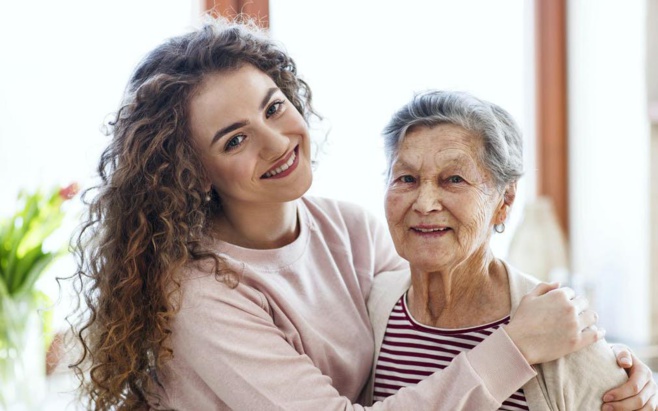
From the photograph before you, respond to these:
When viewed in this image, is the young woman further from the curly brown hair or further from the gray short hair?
the gray short hair

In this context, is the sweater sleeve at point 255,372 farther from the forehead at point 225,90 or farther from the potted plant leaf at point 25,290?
the potted plant leaf at point 25,290

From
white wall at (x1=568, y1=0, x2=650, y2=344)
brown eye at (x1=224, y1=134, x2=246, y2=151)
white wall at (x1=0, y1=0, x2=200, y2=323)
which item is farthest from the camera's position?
white wall at (x1=568, y1=0, x2=650, y2=344)

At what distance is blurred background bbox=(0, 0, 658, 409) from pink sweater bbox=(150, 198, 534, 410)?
0.85 meters

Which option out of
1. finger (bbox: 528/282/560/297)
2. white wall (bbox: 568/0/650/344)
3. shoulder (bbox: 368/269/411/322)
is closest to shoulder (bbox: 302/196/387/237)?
shoulder (bbox: 368/269/411/322)

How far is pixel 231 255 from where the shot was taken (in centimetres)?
172

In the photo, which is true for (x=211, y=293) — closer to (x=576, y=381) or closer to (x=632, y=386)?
(x=576, y=381)

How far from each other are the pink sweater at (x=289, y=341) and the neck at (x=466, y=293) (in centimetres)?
17

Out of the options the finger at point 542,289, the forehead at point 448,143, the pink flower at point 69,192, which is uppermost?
the forehead at point 448,143

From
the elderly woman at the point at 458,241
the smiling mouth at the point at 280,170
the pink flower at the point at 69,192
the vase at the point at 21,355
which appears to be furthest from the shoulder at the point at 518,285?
the vase at the point at 21,355

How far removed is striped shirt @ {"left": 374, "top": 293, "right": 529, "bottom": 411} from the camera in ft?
5.44

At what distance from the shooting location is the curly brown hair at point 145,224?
5.30 feet

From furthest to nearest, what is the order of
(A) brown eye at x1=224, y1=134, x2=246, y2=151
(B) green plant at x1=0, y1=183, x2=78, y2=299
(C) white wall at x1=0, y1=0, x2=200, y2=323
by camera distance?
(C) white wall at x1=0, y1=0, x2=200, y2=323
(B) green plant at x1=0, y1=183, x2=78, y2=299
(A) brown eye at x1=224, y1=134, x2=246, y2=151

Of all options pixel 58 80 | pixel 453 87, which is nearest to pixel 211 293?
pixel 58 80

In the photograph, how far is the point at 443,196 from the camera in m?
1.62
